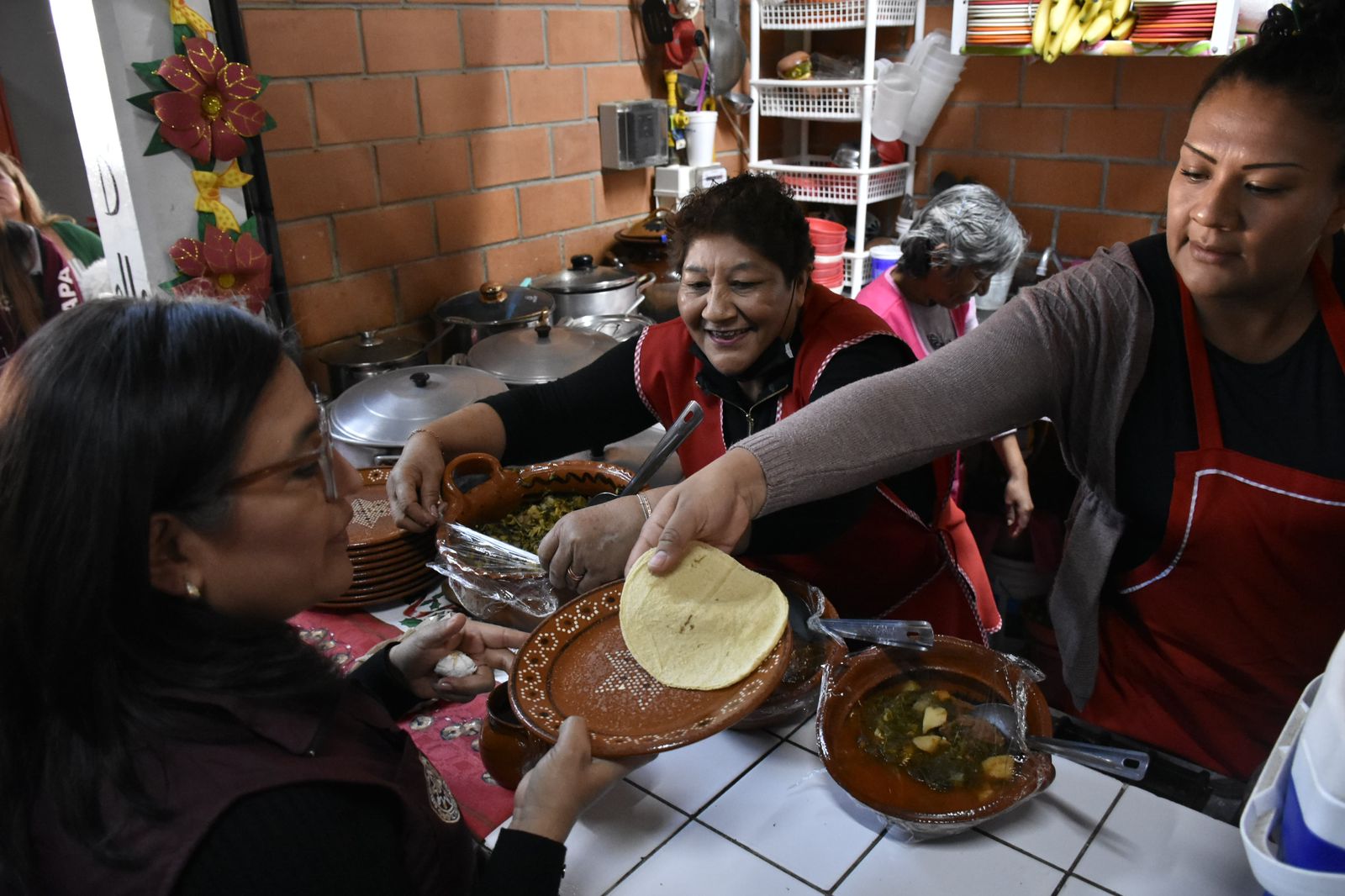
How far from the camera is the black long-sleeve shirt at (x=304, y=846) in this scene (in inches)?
27.1

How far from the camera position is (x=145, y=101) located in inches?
75.2

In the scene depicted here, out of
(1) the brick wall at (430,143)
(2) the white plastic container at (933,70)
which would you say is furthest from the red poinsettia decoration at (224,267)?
(2) the white plastic container at (933,70)

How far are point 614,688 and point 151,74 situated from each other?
1.71 m

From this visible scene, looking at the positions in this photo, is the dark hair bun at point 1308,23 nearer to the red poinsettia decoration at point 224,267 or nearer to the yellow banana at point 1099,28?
the yellow banana at point 1099,28

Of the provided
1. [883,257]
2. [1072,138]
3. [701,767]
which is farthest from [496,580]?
[1072,138]

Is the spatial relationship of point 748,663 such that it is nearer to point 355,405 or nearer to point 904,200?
point 355,405

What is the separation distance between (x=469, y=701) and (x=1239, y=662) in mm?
1130

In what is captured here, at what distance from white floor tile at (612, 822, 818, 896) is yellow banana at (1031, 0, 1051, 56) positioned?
2.89m

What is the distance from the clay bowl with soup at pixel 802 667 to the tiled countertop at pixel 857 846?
75 millimetres

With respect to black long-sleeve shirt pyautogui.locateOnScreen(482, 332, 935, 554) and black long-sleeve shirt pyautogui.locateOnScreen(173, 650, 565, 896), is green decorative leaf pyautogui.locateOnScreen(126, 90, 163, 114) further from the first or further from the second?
black long-sleeve shirt pyautogui.locateOnScreen(173, 650, 565, 896)

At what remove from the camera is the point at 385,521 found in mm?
1646

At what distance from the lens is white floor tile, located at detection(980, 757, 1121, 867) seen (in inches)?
38.6

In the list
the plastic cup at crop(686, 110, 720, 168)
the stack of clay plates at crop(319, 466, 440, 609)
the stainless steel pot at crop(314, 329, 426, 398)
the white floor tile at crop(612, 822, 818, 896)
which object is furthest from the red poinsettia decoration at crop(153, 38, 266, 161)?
the white floor tile at crop(612, 822, 818, 896)

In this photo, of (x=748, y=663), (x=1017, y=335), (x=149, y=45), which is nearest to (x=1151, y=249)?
(x=1017, y=335)
